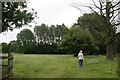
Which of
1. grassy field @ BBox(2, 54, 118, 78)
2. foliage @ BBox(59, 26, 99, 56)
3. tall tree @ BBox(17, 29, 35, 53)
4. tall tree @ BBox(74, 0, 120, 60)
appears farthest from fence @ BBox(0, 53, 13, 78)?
tall tree @ BBox(17, 29, 35, 53)

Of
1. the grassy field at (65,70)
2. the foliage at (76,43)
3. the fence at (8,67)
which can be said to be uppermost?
the foliage at (76,43)

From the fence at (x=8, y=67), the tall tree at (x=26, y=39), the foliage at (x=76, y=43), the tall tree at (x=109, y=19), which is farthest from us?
the tall tree at (x=26, y=39)

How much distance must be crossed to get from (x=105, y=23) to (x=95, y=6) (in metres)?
2.62

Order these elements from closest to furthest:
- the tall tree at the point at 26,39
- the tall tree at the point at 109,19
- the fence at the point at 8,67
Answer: the fence at the point at 8,67, the tall tree at the point at 109,19, the tall tree at the point at 26,39

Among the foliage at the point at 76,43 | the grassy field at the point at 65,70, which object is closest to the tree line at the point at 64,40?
the foliage at the point at 76,43

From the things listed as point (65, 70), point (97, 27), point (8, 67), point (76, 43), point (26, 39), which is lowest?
point (65, 70)

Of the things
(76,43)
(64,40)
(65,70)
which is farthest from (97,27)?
(64,40)

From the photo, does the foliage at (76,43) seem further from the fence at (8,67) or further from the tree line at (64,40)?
the fence at (8,67)

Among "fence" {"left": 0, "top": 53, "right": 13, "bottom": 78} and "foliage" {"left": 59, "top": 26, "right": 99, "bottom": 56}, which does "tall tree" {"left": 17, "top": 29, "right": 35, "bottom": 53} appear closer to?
"foliage" {"left": 59, "top": 26, "right": 99, "bottom": 56}

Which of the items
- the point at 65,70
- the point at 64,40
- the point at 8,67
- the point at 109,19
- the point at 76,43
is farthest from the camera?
the point at 64,40

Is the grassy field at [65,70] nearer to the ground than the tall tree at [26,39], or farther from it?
nearer to the ground

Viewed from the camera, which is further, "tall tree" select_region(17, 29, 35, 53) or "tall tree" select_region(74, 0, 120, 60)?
"tall tree" select_region(17, 29, 35, 53)

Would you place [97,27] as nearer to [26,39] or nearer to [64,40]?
[64,40]

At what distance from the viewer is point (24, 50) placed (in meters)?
80.4
